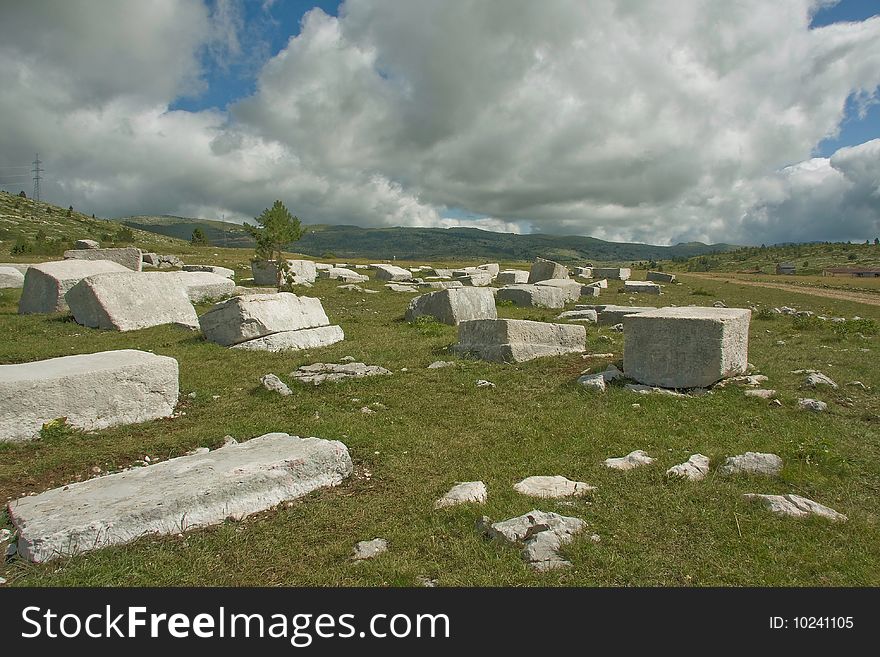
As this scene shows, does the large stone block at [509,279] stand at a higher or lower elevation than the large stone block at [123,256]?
lower

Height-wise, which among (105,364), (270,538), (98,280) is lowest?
(270,538)

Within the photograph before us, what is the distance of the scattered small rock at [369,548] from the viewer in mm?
4281

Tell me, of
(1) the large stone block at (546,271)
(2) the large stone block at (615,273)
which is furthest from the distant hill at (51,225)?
(2) the large stone block at (615,273)

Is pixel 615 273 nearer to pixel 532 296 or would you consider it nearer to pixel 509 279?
pixel 509 279

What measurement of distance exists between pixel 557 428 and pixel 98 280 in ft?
42.0

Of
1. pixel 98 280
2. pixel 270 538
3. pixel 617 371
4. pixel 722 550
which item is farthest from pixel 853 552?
pixel 98 280

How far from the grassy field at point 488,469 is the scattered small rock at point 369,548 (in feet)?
0.29

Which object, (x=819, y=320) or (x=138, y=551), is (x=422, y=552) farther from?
(x=819, y=320)

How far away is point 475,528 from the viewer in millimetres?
4656

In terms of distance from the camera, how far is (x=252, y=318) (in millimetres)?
12062

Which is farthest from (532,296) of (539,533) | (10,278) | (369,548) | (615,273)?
(615,273)

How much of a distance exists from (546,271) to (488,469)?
87.6 ft

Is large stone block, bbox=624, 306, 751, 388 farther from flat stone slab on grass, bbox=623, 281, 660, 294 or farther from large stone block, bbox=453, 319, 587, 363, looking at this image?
flat stone slab on grass, bbox=623, 281, 660, 294

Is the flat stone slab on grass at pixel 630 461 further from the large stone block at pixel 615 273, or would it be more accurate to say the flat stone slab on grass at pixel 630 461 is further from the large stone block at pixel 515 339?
the large stone block at pixel 615 273
